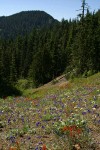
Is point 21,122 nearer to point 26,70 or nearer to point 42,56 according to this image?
point 42,56

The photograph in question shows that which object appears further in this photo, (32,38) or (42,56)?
(32,38)

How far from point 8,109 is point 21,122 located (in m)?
4.63

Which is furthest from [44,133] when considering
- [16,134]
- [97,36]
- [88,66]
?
[97,36]

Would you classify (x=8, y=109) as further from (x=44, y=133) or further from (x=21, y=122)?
(x=44, y=133)

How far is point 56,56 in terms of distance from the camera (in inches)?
4471

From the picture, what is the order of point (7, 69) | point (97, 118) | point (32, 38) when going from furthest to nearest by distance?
point (32, 38) → point (7, 69) → point (97, 118)

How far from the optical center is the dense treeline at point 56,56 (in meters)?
67.4

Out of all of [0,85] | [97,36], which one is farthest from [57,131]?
[97,36]

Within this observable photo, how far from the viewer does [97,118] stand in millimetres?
11953

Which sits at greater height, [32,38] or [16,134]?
[32,38]

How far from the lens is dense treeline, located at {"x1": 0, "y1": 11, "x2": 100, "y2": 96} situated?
67.4 meters

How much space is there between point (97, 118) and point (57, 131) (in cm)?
335

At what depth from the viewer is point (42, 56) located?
104375 millimetres

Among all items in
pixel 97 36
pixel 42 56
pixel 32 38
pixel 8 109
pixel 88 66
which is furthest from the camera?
pixel 32 38
